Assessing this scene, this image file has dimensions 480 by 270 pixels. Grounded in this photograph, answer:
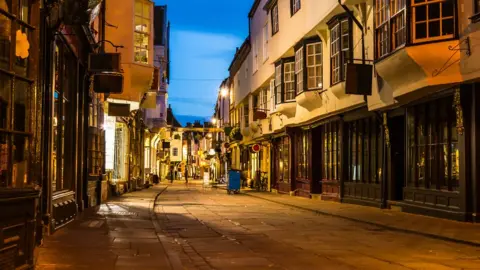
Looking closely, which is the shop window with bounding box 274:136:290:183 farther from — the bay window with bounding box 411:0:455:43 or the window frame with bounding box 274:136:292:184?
the bay window with bounding box 411:0:455:43

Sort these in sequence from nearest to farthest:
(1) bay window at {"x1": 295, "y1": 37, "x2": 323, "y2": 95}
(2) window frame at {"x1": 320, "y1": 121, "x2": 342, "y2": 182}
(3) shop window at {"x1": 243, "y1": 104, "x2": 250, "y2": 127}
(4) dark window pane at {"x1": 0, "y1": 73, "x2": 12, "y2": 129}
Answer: (4) dark window pane at {"x1": 0, "y1": 73, "x2": 12, "y2": 129}, (2) window frame at {"x1": 320, "y1": 121, "x2": 342, "y2": 182}, (1) bay window at {"x1": 295, "y1": 37, "x2": 323, "y2": 95}, (3) shop window at {"x1": 243, "y1": 104, "x2": 250, "y2": 127}

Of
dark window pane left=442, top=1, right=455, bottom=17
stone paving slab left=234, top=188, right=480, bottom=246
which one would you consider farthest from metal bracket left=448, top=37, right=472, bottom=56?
stone paving slab left=234, top=188, right=480, bottom=246

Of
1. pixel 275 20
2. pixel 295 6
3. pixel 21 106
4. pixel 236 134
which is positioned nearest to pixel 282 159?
pixel 275 20

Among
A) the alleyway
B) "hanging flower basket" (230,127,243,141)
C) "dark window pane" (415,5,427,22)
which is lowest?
the alleyway

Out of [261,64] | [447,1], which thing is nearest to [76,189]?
[447,1]

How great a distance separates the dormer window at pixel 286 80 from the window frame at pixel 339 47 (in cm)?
601

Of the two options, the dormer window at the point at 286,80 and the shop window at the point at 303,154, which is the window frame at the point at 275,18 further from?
the shop window at the point at 303,154

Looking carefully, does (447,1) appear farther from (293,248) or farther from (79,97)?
(79,97)

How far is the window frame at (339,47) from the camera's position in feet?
77.6

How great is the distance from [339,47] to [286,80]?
25.8 ft

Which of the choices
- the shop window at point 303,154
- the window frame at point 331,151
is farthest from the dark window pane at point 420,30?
the shop window at point 303,154

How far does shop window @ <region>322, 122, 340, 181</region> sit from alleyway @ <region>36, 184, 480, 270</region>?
29.3 ft

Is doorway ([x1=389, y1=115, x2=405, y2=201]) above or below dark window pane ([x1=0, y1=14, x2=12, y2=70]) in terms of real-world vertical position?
below

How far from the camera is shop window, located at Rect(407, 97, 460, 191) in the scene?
55.9 feet
